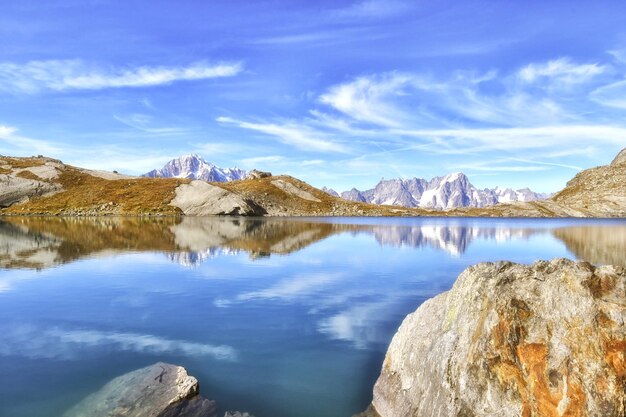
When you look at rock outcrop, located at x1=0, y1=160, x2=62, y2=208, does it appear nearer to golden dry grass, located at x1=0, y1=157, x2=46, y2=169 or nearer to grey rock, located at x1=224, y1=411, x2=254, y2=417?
golden dry grass, located at x1=0, y1=157, x2=46, y2=169

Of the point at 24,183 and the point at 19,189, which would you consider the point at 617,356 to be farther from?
the point at 24,183

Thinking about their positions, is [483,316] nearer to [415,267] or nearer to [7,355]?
[7,355]

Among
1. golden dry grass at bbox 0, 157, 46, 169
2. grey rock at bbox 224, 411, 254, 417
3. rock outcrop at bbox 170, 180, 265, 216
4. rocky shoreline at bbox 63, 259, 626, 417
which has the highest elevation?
golden dry grass at bbox 0, 157, 46, 169

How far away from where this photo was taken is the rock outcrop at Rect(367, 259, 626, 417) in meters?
9.02

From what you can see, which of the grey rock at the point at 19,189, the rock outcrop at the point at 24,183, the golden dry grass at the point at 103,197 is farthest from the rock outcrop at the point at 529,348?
the rock outcrop at the point at 24,183

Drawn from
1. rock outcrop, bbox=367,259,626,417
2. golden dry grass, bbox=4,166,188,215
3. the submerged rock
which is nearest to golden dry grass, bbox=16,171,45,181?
golden dry grass, bbox=4,166,188,215

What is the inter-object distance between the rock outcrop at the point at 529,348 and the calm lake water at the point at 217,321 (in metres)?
4.21

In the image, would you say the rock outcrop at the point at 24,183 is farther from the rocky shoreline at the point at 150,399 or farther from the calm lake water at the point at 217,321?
the rocky shoreline at the point at 150,399

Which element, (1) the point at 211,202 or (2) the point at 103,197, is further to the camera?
(2) the point at 103,197

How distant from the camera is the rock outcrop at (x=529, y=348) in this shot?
902 centimetres

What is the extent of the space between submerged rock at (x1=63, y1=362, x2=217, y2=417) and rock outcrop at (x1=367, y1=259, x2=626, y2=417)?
6674 mm

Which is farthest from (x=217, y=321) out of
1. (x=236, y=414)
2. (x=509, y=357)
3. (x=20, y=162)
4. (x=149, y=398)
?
(x=20, y=162)

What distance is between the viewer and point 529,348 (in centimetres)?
992

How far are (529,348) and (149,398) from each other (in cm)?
1166
